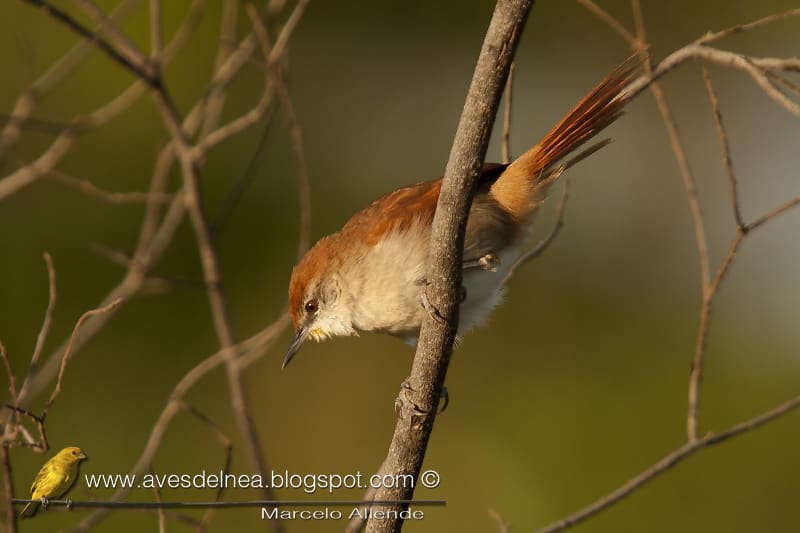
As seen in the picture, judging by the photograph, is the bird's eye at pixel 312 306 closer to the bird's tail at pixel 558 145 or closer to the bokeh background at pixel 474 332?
the bird's tail at pixel 558 145

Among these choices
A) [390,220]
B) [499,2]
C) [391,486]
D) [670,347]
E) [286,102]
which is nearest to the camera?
[499,2]

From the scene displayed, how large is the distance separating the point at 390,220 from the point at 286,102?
0.63 meters

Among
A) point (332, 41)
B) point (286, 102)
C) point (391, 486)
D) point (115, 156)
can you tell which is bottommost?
point (391, 486)

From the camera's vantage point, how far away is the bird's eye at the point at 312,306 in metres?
4.04

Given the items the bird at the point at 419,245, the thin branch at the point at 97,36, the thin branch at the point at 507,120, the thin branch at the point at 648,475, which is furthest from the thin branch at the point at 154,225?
the thin branch at the point at 648,475

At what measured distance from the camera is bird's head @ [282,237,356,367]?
3920 millimetres

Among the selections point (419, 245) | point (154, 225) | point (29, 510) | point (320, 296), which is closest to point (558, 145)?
point (419, 245)

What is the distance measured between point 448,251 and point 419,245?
0.88 meters

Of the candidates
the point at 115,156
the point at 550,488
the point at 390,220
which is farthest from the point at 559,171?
the point at 115,156

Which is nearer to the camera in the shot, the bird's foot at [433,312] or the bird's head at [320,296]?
the bird's foot at [433,312]

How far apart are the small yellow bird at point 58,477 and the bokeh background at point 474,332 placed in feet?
7.80

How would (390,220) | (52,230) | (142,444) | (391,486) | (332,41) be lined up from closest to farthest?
Answer: (391,486) → (390,220) → (142,444) → (52,230) → (332,41)

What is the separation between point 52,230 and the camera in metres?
5.62

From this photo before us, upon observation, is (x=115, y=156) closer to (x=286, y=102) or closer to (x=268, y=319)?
(x=268, y=319)
